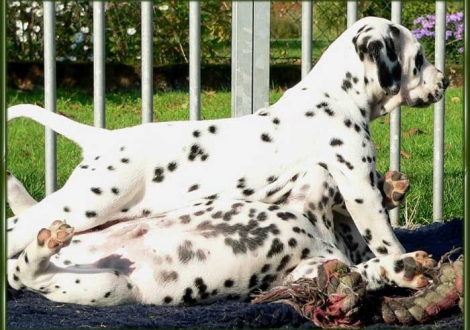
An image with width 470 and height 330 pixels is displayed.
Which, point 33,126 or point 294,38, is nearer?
point 33,126

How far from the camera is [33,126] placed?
9641 millimetres

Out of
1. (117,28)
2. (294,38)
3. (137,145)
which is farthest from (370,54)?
(294,38)

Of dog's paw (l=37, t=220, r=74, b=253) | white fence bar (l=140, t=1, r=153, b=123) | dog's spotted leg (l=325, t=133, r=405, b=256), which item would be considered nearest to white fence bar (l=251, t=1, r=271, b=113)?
white fence bar (l=140, t=1, r=153, b=123)

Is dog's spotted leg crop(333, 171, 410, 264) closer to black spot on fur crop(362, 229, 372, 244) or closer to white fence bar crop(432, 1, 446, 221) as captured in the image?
black spot on fur crop(362, 229, 372, 244)

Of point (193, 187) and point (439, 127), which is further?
point (439, 127)

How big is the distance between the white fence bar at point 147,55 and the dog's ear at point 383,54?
157 centimetres

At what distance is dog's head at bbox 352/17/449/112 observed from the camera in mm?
5020

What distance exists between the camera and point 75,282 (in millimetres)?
4438

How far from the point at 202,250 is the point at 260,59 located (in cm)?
205

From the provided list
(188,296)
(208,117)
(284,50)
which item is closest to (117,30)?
(284,50)

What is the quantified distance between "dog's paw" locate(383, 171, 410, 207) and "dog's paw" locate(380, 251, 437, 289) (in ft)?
1.64

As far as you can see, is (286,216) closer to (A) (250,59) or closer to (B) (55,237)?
(B) (55,237)

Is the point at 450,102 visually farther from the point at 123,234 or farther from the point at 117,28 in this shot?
the point at 123,234

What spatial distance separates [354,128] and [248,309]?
3.87 feet
